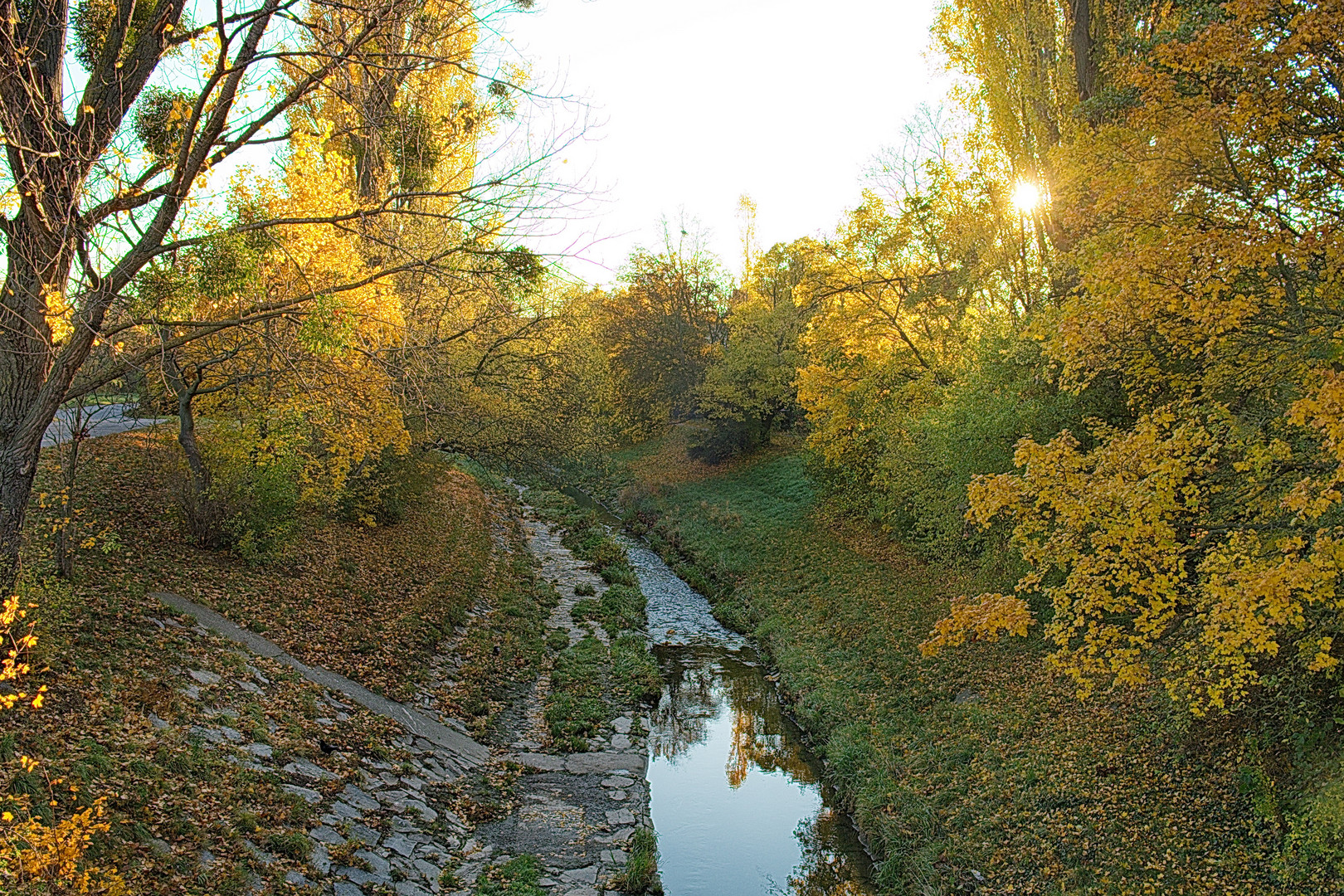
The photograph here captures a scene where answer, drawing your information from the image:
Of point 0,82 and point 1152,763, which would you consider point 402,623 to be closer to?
point 0,82

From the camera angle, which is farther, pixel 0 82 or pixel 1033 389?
pixel 1033 389

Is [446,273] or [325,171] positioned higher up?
[325,171]

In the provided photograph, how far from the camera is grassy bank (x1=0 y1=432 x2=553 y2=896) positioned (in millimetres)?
6102

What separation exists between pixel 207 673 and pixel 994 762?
31.1ft

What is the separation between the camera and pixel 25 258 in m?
5.98

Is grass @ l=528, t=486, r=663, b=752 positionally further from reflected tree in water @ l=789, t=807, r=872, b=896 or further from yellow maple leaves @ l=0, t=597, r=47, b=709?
yellow maple leaves @ l=0, t=597, r=47, b=709

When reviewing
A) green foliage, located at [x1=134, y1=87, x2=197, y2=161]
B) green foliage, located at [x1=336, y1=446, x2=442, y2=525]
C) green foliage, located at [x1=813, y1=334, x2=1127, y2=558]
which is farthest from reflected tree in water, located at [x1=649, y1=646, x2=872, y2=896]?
green foliage, located at [x1=134, y1=87, x2=197, y2=161]

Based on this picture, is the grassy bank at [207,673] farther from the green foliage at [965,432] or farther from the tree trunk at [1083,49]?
the tree trunk at [1083,49]

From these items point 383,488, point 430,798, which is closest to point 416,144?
point 430,798

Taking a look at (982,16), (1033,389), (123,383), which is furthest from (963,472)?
(123,383)

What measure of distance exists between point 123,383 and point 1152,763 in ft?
43.8

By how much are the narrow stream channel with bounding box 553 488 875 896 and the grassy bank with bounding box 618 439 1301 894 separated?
17.7 inches

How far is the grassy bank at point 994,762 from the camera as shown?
7.73 metres

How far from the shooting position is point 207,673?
8719 millimetres
